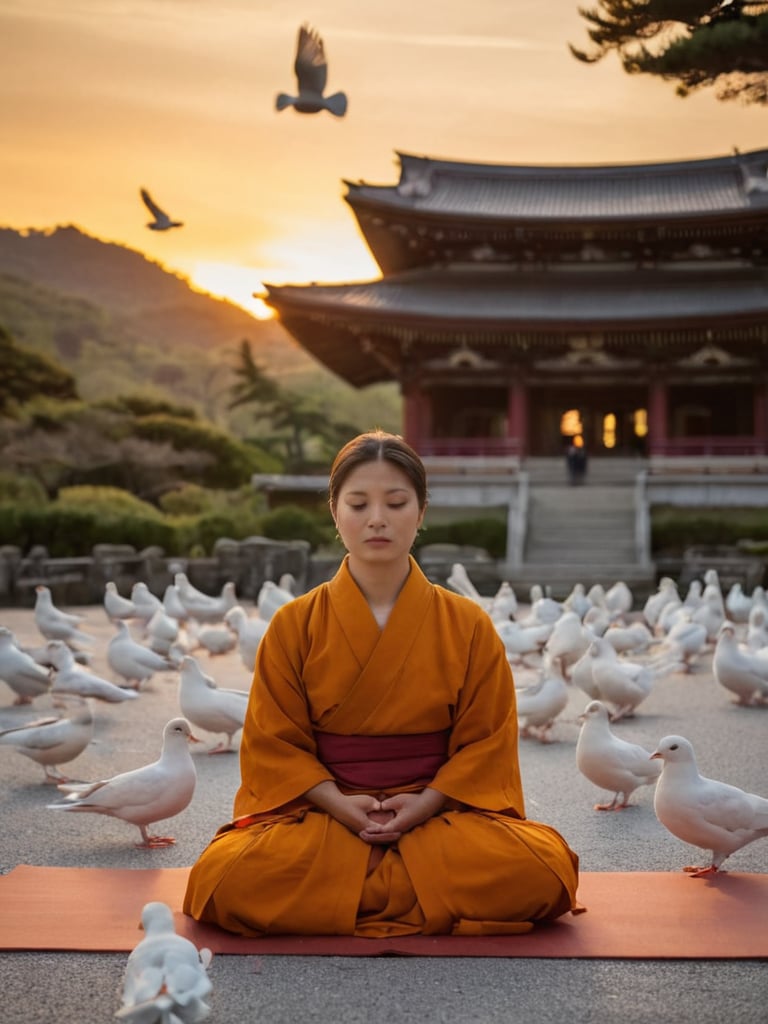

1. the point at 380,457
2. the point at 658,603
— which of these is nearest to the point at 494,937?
the point at 380,457

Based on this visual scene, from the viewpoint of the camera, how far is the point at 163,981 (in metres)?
2.77

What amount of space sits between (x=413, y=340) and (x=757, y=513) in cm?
777

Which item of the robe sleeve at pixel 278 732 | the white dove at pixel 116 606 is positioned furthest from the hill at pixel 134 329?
the robe sleeve at pixel 278 732

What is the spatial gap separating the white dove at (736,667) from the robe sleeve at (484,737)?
4.56 m

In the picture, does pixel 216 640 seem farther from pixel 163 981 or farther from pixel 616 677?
pixel 163 981

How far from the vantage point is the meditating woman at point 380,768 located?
355 centimetres

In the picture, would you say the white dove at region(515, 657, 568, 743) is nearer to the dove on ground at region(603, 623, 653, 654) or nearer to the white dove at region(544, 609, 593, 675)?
the white dove at region(544, 609, 593, 675)

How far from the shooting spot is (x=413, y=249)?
2541cm

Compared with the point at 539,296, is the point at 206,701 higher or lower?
lower

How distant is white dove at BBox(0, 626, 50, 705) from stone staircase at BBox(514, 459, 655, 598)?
10239mm

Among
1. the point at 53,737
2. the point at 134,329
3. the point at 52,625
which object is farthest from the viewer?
the point at 134,329

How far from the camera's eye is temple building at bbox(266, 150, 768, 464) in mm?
22609

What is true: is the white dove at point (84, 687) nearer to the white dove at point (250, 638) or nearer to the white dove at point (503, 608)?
the white dove at point (250, 638)

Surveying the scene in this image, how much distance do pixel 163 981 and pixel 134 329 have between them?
7290 centimetres
